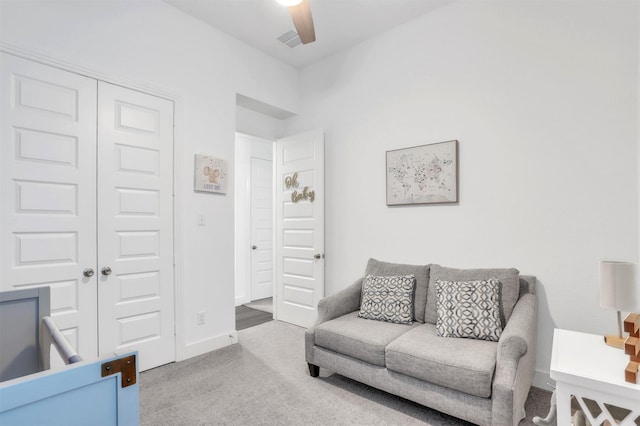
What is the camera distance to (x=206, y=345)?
10.2 ft

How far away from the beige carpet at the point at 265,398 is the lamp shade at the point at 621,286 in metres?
0.90

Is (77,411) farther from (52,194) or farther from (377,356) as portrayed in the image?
(52,194)

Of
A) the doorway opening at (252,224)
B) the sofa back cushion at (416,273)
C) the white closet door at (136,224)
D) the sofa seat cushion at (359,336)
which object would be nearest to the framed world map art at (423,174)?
the sofa back cushion at (416,273)

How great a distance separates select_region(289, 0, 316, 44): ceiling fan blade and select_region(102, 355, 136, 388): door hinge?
5.79 feet

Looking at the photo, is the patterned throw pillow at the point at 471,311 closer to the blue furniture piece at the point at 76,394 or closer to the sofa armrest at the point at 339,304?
the sofa armrest at the point at 339,304

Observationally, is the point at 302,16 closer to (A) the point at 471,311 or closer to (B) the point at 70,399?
(B) the point at 70,399

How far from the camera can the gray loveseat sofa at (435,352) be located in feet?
5.82

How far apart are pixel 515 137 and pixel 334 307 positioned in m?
1.96

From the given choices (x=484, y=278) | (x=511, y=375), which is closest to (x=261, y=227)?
(x=484, y=278)

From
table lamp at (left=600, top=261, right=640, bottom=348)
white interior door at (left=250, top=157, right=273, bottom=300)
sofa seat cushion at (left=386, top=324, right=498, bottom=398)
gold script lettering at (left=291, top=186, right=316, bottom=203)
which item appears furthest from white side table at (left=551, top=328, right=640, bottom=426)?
white interior door at (left=250, top=157, right=273, bottom=300)

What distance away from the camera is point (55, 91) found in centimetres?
230

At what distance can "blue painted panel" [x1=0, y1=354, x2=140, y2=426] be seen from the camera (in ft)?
2.36

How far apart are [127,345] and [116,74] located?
2.15 metres

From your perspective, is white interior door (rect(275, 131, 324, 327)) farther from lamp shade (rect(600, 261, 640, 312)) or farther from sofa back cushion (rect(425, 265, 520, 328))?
lamp shade (rect(600, 261, 640, 312))
